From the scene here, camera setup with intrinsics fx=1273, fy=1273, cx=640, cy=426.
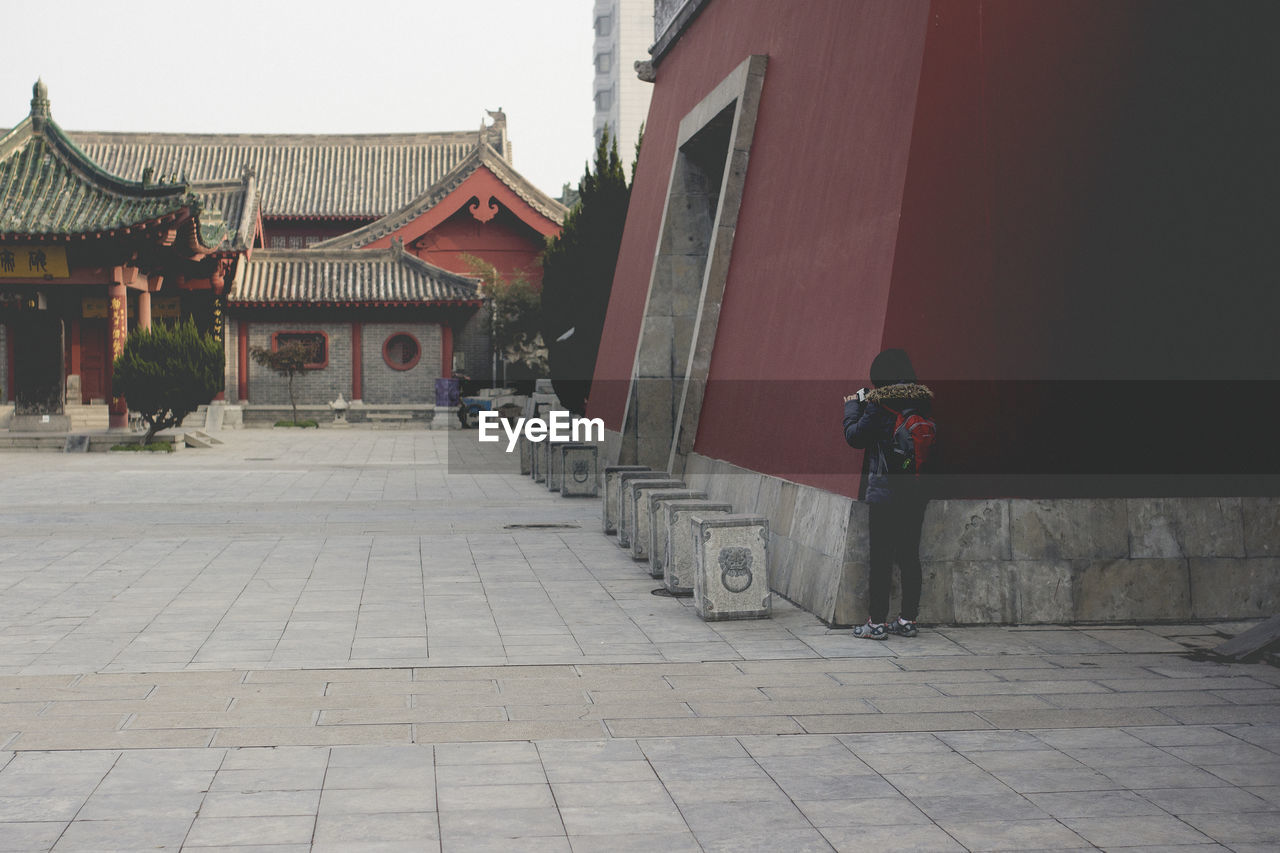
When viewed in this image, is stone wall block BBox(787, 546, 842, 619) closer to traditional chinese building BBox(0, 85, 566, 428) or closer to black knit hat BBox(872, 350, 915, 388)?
black knit hat BBox(872, 350, 915, 388)

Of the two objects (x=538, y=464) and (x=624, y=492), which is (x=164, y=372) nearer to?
(x=538, y=464)

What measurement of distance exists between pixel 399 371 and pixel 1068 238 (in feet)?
90.5

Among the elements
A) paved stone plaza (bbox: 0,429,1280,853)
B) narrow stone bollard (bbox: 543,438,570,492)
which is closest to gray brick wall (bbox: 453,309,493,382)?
narrow stone bollard (bbox: 543,438,570,492)

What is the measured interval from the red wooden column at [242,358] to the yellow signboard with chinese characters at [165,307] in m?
3.36

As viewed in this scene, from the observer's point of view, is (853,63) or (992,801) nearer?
(992,801)

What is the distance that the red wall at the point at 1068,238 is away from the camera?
24.1 feet

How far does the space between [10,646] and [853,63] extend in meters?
6.22

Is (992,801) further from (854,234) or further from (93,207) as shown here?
(93,207)

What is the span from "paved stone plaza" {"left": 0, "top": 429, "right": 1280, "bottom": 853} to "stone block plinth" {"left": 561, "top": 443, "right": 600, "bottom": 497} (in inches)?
214

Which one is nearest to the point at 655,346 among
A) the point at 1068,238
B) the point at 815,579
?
the point at 815,579

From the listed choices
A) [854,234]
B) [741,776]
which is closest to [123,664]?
[741,776]

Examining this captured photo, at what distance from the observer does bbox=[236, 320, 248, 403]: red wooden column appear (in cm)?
3309

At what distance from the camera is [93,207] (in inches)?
936

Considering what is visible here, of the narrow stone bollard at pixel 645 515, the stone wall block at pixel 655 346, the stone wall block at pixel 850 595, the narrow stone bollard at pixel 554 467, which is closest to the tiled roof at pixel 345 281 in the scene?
the narrow stone bollard at pixel 554 467
